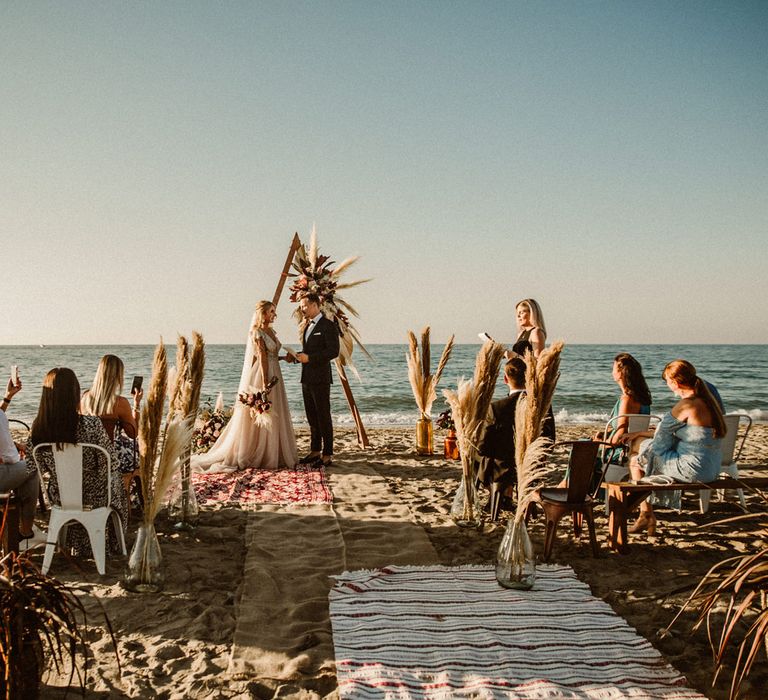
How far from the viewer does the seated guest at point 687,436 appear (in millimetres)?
4730

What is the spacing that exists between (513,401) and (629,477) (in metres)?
1.27

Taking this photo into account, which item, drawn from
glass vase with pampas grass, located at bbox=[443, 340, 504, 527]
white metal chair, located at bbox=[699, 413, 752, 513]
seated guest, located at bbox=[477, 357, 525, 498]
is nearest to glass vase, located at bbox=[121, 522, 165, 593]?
glass vase with pampas grass, located at bbox=[443, 340, 504, 527]

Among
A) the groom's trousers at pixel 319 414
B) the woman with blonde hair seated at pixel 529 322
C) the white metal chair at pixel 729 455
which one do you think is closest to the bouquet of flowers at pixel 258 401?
the groom's trousers at pixel 319 414

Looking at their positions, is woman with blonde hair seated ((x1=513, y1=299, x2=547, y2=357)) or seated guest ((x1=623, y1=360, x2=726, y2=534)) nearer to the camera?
seated guest ((x1=623, y1=360, x2=726, y2=534))

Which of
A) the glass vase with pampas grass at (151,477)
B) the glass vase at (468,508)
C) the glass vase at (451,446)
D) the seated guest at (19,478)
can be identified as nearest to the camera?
the glass vase with pampas grass at (151,477)

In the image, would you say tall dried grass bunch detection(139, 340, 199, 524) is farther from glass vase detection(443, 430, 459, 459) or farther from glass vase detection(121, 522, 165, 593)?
glass vase detection(443, 430, 459, 459)

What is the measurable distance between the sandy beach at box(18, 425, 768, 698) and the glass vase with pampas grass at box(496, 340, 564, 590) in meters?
0.57

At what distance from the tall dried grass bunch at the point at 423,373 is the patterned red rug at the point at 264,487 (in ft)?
6.58

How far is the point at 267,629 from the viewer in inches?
133

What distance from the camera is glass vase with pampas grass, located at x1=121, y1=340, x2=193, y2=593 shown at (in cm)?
368

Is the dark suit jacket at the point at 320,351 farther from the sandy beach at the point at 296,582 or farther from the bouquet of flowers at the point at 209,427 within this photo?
the sandy beach at the point at 296,582

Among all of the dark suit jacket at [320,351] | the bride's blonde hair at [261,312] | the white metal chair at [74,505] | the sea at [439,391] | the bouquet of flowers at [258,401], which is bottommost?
the sea at [439,391]

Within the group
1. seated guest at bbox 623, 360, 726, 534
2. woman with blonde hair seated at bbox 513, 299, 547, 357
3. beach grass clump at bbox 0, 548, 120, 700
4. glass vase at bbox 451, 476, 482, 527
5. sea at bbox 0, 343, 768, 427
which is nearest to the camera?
beach grass clump at bbox 0, 548, 120, 700

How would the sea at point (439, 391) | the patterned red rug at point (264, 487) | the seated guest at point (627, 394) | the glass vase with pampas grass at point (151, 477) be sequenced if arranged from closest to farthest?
the glass vase with pampas grass at point (151, 477), the seated guest at point (627, 394), the patterned red rug at point (264, 487), the sea at point (439, 391)
